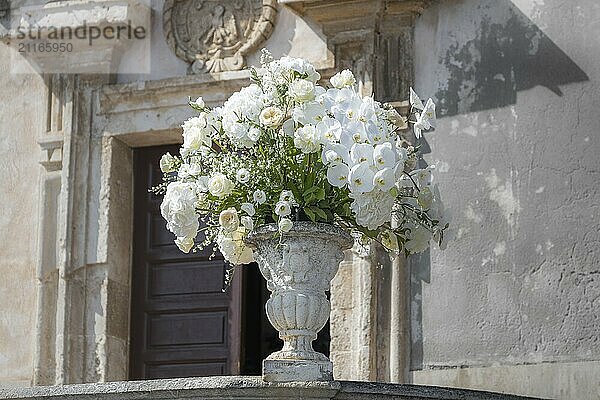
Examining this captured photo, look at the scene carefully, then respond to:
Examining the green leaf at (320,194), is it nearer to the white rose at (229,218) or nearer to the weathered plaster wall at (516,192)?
the white rose at (229,218)

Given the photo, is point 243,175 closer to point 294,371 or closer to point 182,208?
point 182,208

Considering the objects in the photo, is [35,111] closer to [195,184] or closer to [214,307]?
[214,307]

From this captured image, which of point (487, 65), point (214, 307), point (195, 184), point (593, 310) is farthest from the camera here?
point (214, 307)

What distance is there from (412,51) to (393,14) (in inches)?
8.0

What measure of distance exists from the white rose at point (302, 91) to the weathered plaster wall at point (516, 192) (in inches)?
74.1

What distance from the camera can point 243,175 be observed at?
16.3 feet

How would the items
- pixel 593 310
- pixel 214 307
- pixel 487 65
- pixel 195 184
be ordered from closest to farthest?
pixel 195 184 → pixel 593 310 → pixel 487 65 → pixel 214 307

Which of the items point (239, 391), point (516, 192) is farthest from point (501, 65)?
point (239, 391)

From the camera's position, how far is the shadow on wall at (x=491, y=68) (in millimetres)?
6668

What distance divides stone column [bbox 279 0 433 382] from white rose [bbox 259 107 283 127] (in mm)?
1667

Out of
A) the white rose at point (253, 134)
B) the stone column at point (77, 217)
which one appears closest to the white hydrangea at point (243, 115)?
the white rose at point (253, 134)

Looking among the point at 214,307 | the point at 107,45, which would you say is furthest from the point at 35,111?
the point at 214,307

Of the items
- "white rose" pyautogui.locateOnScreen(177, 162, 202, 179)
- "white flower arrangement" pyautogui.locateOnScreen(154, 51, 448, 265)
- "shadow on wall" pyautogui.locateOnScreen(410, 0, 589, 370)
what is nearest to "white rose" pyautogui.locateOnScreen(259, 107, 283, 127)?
"white flower arrangement" pyautogui.locateOnScreen(154, 51, 448, 265)

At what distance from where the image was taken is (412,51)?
6.98 meters
